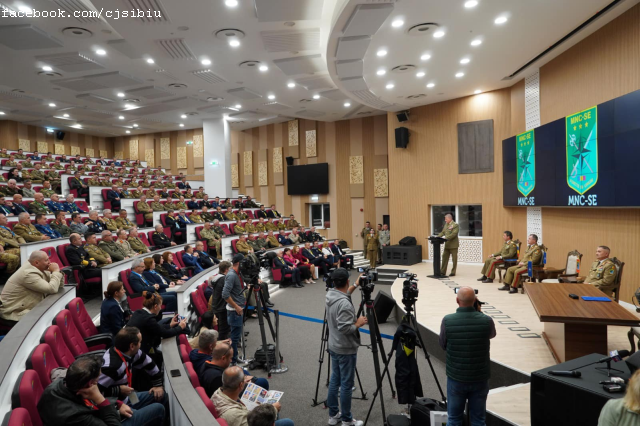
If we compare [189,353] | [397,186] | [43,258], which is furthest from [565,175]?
[43,258]

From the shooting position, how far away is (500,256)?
8086 mm

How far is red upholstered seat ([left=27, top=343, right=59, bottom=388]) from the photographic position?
229cm

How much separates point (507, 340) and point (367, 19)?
4.61m

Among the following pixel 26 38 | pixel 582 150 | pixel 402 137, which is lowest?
pixel 582 150

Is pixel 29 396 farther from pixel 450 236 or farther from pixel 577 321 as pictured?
pixel 450 236

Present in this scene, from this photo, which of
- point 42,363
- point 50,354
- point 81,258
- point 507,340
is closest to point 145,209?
point 81,258

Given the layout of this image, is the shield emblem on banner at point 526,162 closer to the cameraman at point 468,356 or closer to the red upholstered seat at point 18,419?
the cameraman at point 468,356

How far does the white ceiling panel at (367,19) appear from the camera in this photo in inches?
209

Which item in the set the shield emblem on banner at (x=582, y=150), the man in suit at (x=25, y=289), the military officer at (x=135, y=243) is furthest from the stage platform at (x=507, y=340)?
the military officer at (x=135, y=243)

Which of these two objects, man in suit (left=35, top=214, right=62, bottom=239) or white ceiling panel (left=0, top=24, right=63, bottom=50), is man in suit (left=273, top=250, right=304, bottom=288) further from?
white ceiling panel (left=0, top=24, right=63, bottom=50)

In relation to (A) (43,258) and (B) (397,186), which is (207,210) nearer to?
(B) (397,186)

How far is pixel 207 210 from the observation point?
11.6 meters

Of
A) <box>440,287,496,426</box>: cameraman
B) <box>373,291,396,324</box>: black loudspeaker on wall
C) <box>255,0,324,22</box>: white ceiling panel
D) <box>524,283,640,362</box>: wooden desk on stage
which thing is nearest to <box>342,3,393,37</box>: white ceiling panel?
<box>255,0,324,22</box>: white ceiling panel

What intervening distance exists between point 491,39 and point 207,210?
843 centimetres
